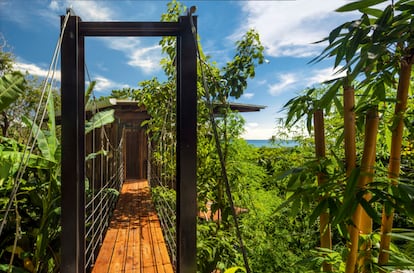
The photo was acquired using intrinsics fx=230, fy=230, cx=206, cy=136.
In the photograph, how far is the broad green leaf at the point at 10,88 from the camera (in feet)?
5.01

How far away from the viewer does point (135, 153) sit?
709 centimetres

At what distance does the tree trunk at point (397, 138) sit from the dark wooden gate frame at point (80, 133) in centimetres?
65

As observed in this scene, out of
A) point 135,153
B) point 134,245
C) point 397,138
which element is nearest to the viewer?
point 397,138

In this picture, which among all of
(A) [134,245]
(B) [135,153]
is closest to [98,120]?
(A) [134,245]

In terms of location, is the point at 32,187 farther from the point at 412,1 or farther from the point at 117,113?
the point at 117,113

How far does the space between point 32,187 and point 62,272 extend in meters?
1.20

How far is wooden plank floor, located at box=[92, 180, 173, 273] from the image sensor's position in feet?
5.23

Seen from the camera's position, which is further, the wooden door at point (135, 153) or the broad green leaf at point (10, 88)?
the wooden door at point (135, 153)

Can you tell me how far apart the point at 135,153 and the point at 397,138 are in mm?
7066

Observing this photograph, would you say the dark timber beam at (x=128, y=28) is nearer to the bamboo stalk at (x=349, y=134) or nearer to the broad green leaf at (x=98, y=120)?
the bamboo stalk at (x=349, y=134)

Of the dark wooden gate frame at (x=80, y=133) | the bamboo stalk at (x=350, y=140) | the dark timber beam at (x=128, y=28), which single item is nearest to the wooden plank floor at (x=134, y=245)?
the dark wooden gate frame at (x=80, y=133)

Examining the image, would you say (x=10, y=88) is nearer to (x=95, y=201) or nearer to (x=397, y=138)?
(x=95, y=201)

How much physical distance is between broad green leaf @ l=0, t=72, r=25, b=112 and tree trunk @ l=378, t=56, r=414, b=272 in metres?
2.03

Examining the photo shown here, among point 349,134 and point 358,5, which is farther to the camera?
point 349,134
